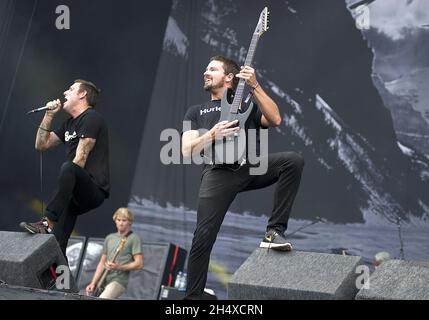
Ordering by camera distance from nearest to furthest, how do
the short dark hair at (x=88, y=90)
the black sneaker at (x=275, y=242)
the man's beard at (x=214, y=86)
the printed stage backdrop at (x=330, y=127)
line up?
the black sneaker at (x=275, y=242) → the man's beard at (x=214, y=86) → the short dark hair at (x=88, y=90) → the printed stage backdrop at (x=330, y=127)

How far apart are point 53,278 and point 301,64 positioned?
15.8ft

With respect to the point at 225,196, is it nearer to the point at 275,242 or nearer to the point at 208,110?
the point at 275,242

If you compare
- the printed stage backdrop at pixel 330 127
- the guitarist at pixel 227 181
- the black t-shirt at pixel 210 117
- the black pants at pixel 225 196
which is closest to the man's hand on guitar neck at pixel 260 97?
the guitarist at pixel 227 181

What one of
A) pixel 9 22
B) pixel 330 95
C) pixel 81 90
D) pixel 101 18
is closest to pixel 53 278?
pixel 81 90

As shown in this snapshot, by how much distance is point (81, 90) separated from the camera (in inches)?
204

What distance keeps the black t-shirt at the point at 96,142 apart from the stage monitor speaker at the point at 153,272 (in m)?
2.92

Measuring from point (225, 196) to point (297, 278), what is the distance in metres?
0.80

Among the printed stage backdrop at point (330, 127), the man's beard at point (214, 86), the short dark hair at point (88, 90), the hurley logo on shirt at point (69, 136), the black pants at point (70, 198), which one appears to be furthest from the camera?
the printed stage backdrop at point (330, 127)

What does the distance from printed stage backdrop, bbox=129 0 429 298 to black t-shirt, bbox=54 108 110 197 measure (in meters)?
3.38

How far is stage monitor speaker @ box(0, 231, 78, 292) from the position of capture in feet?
13.2

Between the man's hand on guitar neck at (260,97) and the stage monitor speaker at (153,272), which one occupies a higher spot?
the man's hand on guitar neck at (260,97)

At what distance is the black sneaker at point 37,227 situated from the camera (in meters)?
4.39

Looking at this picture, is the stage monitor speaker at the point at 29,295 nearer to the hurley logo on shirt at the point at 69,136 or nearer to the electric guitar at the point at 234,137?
the electric guitar at the point at 234,137

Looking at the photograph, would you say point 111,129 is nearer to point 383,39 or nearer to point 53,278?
point 383,39
